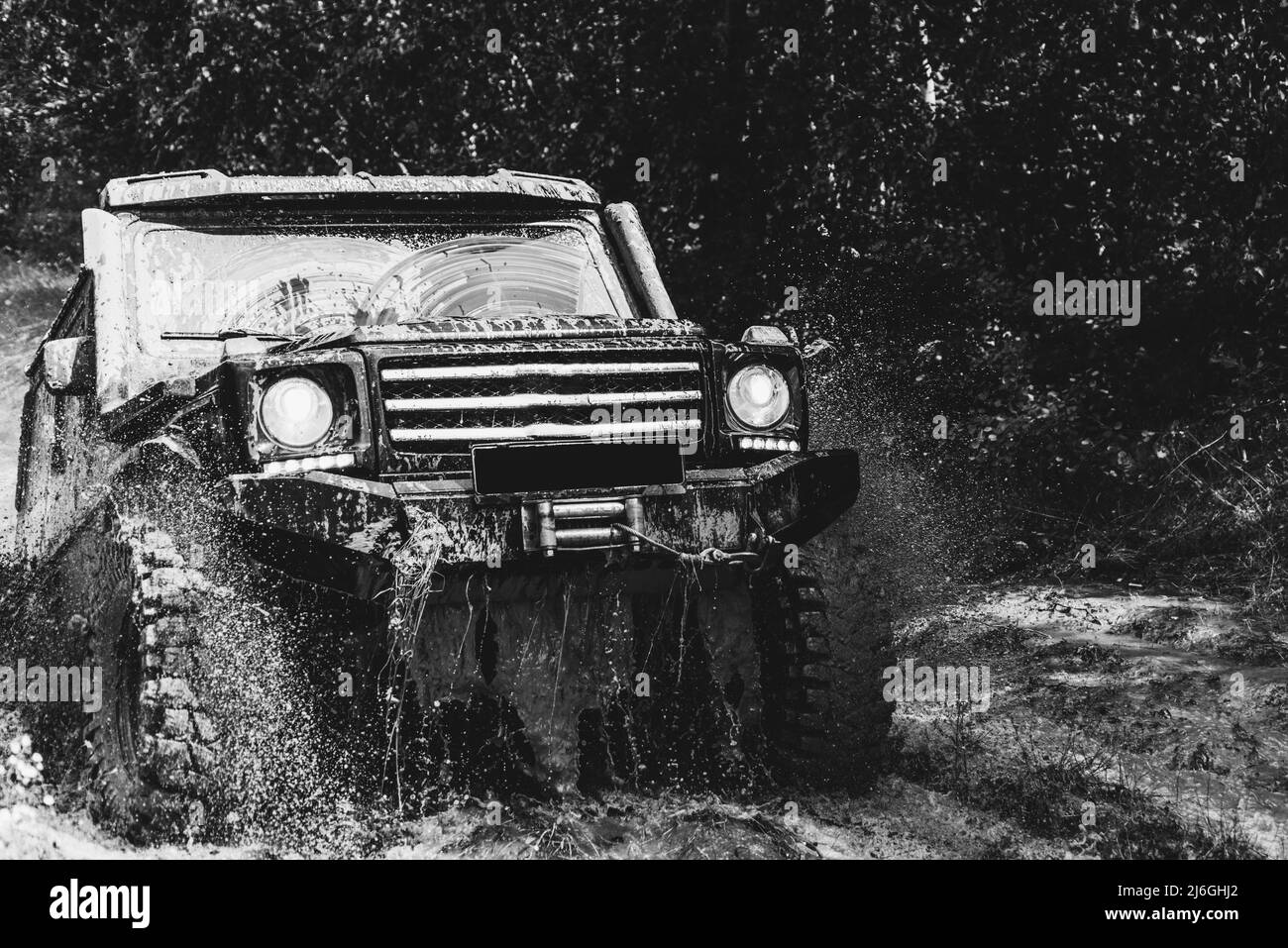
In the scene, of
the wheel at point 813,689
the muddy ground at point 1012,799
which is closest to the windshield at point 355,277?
the wheel at point 813,689

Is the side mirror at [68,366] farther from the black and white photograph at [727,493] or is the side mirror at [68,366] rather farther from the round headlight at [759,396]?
the round headlight at [759,396]

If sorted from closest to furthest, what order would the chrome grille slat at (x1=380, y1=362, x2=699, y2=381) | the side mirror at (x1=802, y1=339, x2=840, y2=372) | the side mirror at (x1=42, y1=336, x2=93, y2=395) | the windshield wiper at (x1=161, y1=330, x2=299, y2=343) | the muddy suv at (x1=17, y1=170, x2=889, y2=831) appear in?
the muddy suv at (x1=17, y1=170, x2=889, y2=831)
the chrome grille slat at (x1=380, y1=362, x2=699, y2=381)
the side mirror at (x1=42, y1=336, x2=93, y2=395)
the windshield wiper at (x1=161, y1=330, x2=299, y2=343)
the side mirror at (x1=802, y1=339, x2=840, y2=372)

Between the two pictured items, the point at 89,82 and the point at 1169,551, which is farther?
the point at 89,82

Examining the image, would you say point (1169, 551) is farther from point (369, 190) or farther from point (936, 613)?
point (369, 190)

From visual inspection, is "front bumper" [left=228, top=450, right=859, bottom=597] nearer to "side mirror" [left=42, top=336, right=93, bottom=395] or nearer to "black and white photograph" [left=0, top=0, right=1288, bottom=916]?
"black and white photograph" [left=0, top=0, right=1288, bottom=916]

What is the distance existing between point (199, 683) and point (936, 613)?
4675 millimetres

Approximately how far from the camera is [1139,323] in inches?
343

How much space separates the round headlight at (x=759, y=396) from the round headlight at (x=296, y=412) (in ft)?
4.29

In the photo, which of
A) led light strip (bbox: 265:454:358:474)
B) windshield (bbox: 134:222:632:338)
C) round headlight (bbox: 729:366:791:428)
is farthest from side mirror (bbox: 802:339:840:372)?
led light strip (bbox: 265:454:358:474)

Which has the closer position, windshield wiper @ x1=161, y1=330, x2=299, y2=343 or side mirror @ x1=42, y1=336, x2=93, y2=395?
side mirror @ x1=42, y1=336, x2=93, y2=395

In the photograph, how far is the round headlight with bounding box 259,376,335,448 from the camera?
431 cm

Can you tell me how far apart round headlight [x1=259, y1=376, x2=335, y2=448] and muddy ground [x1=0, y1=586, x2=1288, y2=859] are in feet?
3.69

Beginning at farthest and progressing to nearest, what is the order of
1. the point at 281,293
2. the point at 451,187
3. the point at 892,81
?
the point at 892,81
the point at 451,187
the point at 281,293
